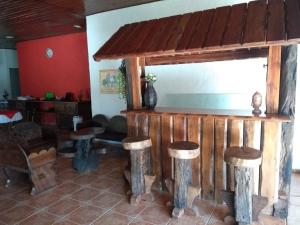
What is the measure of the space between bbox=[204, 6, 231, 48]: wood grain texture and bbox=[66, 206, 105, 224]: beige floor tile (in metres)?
2.32

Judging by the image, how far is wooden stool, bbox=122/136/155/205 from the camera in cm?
302

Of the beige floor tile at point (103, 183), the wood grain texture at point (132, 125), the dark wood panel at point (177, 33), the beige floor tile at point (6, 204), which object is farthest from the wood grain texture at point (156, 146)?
the beige floor tile at point (6, 204)

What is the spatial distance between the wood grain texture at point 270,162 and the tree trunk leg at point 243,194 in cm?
37

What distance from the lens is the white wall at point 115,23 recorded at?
168 inches

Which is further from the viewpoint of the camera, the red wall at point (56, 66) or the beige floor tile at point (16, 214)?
the red wall at point (56, 66)

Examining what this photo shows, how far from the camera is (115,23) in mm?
5176

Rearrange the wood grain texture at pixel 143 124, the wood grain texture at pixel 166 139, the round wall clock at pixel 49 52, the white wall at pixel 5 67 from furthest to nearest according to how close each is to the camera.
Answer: the white wall at pixel 5 67 < the round wall clock at pixel 49 52 < the wood grain texture at pixel 143 124 < the wood grain texture at pixel 166 139

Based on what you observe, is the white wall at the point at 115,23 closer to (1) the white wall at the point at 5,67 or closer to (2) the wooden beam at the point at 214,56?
(2) the wooden beam at the point at 214,56

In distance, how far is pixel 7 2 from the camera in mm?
4195

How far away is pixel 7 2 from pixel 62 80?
10.7ft

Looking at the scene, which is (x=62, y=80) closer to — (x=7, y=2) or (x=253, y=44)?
(x=7, y=2)

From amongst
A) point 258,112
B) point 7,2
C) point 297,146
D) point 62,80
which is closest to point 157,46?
point 258,112

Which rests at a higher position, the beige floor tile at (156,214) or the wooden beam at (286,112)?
the wooden beam at (286,112)

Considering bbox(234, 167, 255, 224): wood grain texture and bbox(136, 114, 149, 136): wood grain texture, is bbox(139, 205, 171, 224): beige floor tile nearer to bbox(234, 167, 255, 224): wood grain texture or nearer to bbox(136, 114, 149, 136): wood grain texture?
bbox(234, 167, 255, 224): wood grain texture
